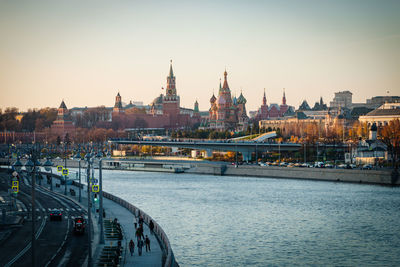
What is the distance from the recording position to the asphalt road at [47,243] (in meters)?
26.3

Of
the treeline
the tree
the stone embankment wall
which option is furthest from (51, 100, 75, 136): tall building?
the tree

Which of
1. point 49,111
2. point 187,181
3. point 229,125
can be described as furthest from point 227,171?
point 49,111

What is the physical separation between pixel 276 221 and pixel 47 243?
17.3 m

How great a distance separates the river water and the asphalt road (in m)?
5.42

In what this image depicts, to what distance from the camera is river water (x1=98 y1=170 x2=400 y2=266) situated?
3206 cm

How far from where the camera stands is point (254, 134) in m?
127

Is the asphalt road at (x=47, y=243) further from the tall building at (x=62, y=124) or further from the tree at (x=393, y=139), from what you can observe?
the tall building at (x=62, y=124)

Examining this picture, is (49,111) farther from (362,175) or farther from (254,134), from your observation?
(362,175)

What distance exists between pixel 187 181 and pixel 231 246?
4041cm

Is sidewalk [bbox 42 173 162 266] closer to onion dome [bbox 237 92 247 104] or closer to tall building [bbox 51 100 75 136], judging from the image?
tall building [bbox 51 100 75 136]

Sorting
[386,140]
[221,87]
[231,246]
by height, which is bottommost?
[231,246]

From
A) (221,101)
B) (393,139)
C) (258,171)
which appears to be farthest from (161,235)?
(221,101)

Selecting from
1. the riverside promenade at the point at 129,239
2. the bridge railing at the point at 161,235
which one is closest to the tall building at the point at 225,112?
the bridge railing at the point at 161,235

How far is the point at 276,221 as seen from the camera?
4234 centimetres
